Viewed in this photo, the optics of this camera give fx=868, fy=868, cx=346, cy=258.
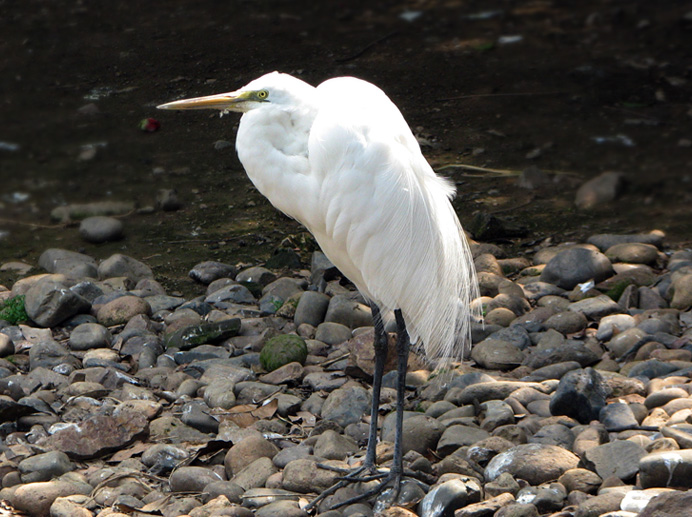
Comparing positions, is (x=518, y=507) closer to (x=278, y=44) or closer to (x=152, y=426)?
(x=152, y=426)

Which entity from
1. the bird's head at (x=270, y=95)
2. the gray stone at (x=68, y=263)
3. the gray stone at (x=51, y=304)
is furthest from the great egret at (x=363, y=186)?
the gray stone at (x=68, y=263)

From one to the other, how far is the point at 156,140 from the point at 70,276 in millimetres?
2421

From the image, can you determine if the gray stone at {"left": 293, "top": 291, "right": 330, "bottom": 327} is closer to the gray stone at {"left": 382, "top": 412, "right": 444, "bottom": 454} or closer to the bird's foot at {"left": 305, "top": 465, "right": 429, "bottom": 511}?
the gray stone at {"left": 382, "top": 412, "right": 444, "bottom": 454}

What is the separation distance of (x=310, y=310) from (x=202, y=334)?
576mm

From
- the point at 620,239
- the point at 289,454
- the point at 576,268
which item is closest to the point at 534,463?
the point at 289,454

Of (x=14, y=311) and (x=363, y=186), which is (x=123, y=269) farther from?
(x=363, y=186)

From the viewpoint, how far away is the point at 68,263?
5461 mm

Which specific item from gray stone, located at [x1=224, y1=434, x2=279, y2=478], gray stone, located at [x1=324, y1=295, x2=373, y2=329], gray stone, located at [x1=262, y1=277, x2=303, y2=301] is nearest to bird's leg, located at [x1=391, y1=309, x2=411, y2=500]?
gray stone, located at [x1=224, y1=434, x2=279, y2=478]

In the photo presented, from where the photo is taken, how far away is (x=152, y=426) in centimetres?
359

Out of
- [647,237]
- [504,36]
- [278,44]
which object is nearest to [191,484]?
[647,237]

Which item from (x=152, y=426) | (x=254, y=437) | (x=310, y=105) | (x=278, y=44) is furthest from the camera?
(x=278, y=44)

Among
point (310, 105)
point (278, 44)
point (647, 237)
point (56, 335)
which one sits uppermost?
point (310, 105)

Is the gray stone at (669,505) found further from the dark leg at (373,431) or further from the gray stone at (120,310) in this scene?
the gray stone at (120,310)

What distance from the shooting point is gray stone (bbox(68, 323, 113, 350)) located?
172 inches
